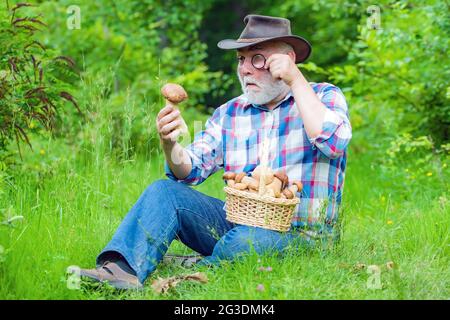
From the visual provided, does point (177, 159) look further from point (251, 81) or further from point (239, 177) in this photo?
point (251, 81)

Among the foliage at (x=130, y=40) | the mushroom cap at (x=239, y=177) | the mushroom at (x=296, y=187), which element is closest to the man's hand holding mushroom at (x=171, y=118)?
the mushroom cap at (x=239, y=177)

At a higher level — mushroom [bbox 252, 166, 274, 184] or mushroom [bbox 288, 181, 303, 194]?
mushroom [bbox 252, 166, 274, 184]

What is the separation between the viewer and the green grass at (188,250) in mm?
3176

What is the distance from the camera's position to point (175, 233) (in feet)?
11.4

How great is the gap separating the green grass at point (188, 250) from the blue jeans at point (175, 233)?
77 mm

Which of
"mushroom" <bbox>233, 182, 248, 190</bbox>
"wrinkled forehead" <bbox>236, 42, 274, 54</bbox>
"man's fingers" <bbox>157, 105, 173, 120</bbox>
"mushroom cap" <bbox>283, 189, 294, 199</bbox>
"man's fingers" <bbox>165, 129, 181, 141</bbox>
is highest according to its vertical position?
"wrinkled forehead" <bbox>236, 42, 274, 54</bbox>

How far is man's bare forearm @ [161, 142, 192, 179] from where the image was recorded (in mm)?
3566

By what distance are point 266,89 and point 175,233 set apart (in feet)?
2.63

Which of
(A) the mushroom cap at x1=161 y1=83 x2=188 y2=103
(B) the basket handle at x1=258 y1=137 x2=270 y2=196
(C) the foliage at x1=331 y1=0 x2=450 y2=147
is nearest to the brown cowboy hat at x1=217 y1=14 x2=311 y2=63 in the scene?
(A) the mushroom cap at x1=161 y1=83 x2=188 y2=103

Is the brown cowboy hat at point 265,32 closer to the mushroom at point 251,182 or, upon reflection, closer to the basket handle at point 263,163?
the basket handle at point 263,163

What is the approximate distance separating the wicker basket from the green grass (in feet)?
0.49

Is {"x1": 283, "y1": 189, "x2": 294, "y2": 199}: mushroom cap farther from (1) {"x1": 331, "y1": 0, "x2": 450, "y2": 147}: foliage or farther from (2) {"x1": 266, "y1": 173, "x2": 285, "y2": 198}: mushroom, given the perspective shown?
(1) {"x1": 331, "y1": 0, "x2": 450, "y2": 147}: foliage
